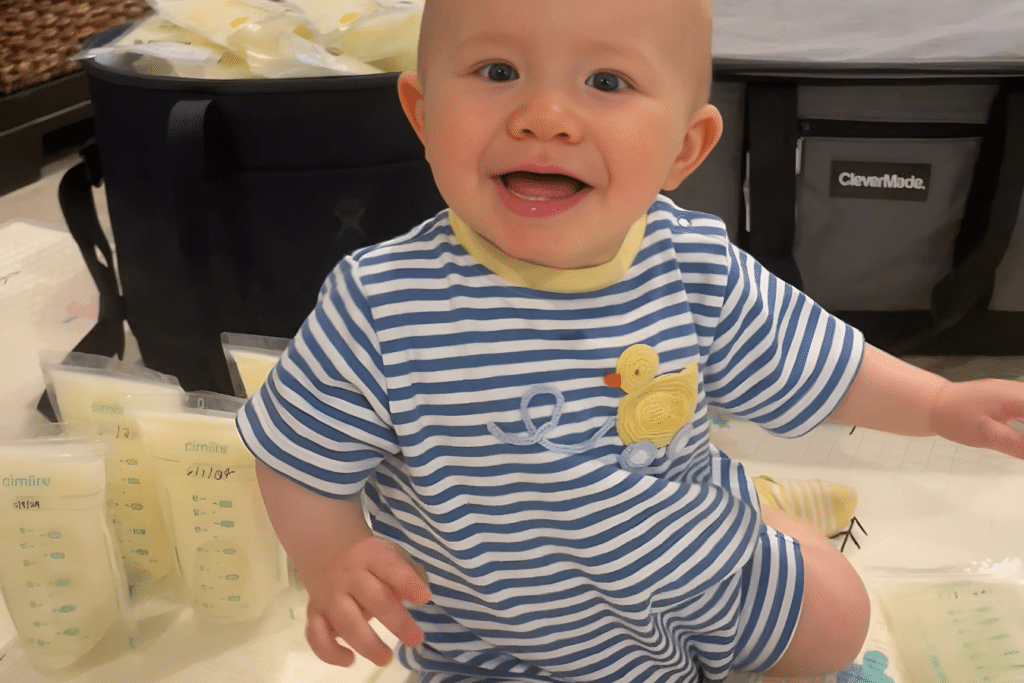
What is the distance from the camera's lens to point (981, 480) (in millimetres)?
814

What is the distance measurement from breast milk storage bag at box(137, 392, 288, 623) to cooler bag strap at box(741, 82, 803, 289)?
50 centimetres

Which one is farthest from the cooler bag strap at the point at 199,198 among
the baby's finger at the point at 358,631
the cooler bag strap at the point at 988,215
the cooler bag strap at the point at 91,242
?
the cooler bag strap at the point at 988,215

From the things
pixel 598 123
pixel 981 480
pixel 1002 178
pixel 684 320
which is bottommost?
pixel 981 480

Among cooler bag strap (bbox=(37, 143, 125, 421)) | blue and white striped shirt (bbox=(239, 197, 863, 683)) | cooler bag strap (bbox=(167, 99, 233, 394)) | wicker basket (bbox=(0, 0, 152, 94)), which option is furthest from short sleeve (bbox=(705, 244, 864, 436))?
wicker basket (bbox=(0, 0, 152, 94))

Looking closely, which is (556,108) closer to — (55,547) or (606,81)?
(606,81)

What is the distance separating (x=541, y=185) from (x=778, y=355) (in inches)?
7.3

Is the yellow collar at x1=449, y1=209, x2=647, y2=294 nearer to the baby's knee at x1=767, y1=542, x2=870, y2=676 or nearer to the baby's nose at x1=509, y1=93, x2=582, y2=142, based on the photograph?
the baby's nose at x1=509, y1=93, x2=582, y2=142

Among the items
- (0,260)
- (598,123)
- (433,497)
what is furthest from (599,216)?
(0,260)

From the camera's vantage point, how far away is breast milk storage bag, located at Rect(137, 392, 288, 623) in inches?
25.7

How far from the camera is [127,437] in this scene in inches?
26.9

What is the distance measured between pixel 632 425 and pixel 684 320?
7 cm

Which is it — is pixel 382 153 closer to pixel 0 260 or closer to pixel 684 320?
pixel 684 320

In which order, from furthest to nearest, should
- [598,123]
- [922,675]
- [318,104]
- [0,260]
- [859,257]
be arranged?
1. [0,260]
2. [859,257]
3. [318,104]
4. [922,675]
5. [598,123]

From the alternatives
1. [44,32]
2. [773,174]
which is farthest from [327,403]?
[44,32]
